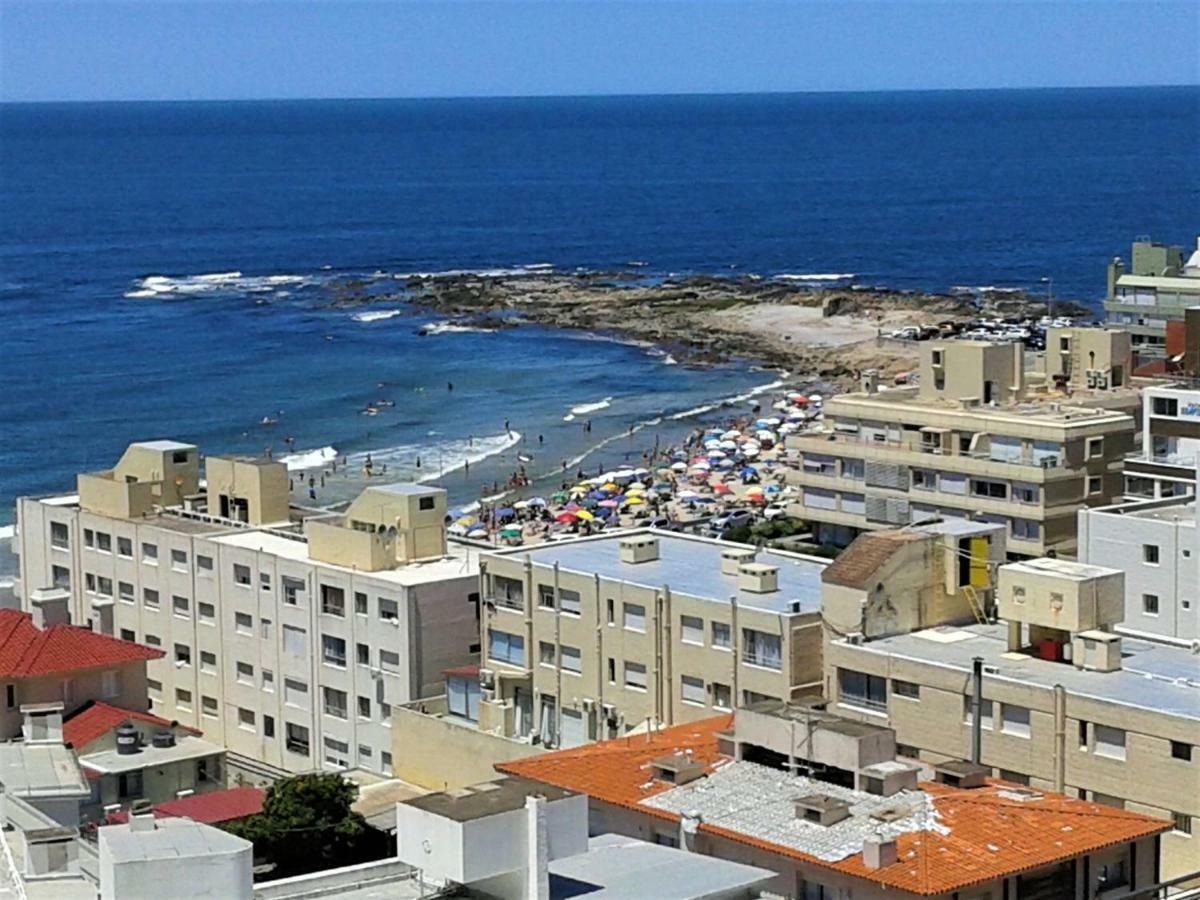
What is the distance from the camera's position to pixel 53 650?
41.7m

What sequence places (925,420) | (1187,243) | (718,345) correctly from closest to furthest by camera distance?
(925,420) < (718,345) < (1187,243)

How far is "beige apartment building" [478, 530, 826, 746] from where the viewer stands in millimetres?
40125

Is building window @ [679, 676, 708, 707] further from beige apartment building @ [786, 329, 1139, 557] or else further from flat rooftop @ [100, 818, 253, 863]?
beige apartment building @ [786, 329, 1139, 557]

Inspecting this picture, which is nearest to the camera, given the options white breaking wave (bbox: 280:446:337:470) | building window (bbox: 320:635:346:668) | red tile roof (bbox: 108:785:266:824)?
red tile roof (bbox: 108:785:266:824)

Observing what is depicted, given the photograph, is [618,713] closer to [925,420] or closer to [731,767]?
[731,767]

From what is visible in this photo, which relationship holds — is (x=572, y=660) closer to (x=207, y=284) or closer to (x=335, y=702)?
(x=335, y=702)

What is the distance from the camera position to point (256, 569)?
49.7 metres

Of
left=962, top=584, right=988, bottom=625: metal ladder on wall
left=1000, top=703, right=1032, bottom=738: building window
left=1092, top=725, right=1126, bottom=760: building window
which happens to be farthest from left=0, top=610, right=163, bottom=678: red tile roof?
left=1092, top=725, right=1126, bottom=760: building window

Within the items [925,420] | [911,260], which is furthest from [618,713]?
[911,260]

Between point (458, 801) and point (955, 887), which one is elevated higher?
point (458, 801)

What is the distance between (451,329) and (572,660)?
98591mm

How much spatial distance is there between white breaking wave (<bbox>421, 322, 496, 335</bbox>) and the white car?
6022cm

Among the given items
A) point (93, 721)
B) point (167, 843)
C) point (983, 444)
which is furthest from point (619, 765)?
point (983, 444)

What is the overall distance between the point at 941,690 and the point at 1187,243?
153969 mm
